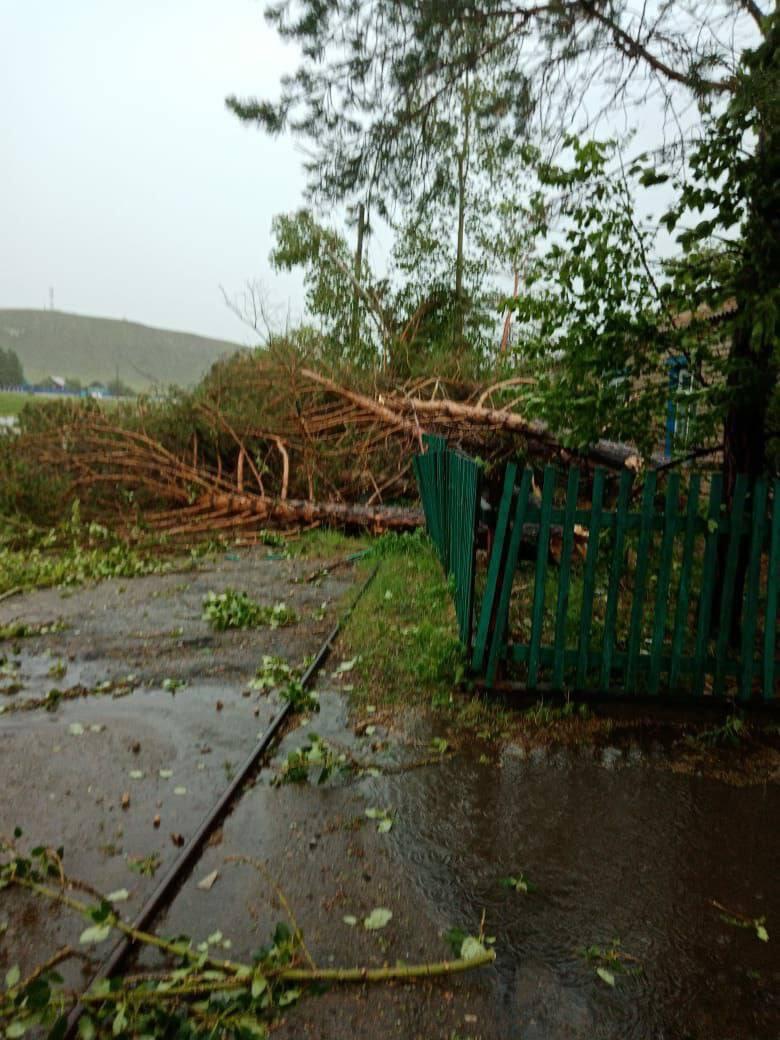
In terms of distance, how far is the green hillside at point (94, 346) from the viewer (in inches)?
5994

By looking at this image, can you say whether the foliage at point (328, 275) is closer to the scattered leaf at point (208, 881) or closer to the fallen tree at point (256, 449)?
the fallen tree at point (256, 449)

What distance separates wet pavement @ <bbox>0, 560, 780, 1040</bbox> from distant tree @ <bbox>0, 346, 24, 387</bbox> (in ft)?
346

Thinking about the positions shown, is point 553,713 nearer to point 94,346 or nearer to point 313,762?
point 313,762

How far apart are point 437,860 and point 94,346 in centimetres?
18230

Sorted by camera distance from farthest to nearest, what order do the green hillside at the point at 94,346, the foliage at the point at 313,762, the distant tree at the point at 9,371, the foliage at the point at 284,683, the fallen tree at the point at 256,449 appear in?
1. the green hillside at the point at 94,346
2. the distant tree at the point at 9,371
3. the fallen tree at the point at 256,449
4. the foliage at the point at 284,683
5. the foliage at the point at 313,762

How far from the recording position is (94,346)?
167 m

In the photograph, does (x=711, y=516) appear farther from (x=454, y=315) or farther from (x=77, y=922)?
(x=454, y=315)

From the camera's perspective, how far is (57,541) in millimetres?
9984

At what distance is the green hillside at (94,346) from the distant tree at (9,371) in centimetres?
4051

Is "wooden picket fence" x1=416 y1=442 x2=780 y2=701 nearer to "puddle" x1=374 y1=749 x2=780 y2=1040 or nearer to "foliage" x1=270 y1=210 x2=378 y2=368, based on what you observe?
"puddle" x1=374 y1=749 x2=780 y2=1040

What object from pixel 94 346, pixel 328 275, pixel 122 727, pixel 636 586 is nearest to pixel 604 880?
pixel 636 586

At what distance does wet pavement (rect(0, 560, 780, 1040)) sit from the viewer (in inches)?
88.0


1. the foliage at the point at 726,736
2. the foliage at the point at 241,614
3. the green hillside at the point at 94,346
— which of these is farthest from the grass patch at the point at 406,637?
the green hillside at the point at 94,346

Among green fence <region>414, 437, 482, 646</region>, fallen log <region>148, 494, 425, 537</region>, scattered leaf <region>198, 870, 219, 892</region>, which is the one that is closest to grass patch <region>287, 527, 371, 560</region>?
fallen log <region>148, 494, 425, 537</region>
